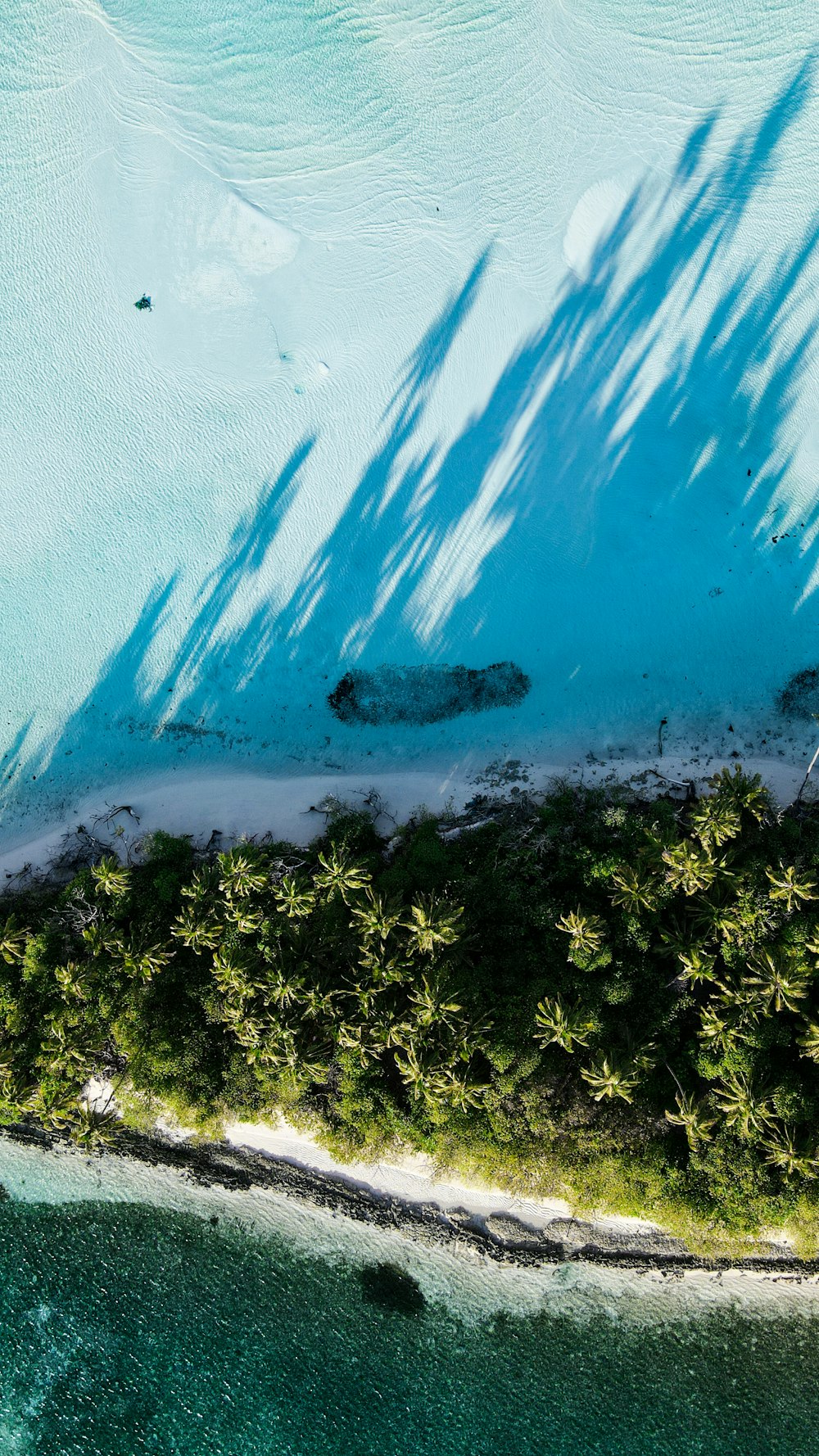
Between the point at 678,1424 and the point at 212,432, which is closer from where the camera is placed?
the point at 678,1424

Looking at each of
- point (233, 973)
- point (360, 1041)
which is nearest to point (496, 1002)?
point (360, 1041)

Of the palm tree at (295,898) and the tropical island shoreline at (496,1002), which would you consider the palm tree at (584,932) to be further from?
the palm tree at (295,898)

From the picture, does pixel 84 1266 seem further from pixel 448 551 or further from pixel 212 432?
pixel 212 432

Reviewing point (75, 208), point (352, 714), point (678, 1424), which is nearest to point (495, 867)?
point (352, 714)

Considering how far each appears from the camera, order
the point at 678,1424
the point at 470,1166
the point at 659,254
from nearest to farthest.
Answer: the point at 470,1166 → the point at 678,1424 → the point at 659,254

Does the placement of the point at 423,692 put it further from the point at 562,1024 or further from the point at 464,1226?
the point at 464,1226

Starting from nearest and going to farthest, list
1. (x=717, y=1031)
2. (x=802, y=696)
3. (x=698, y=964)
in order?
(x=698, y=964)
(x=717, y=1031)
(x=802, y=696)
